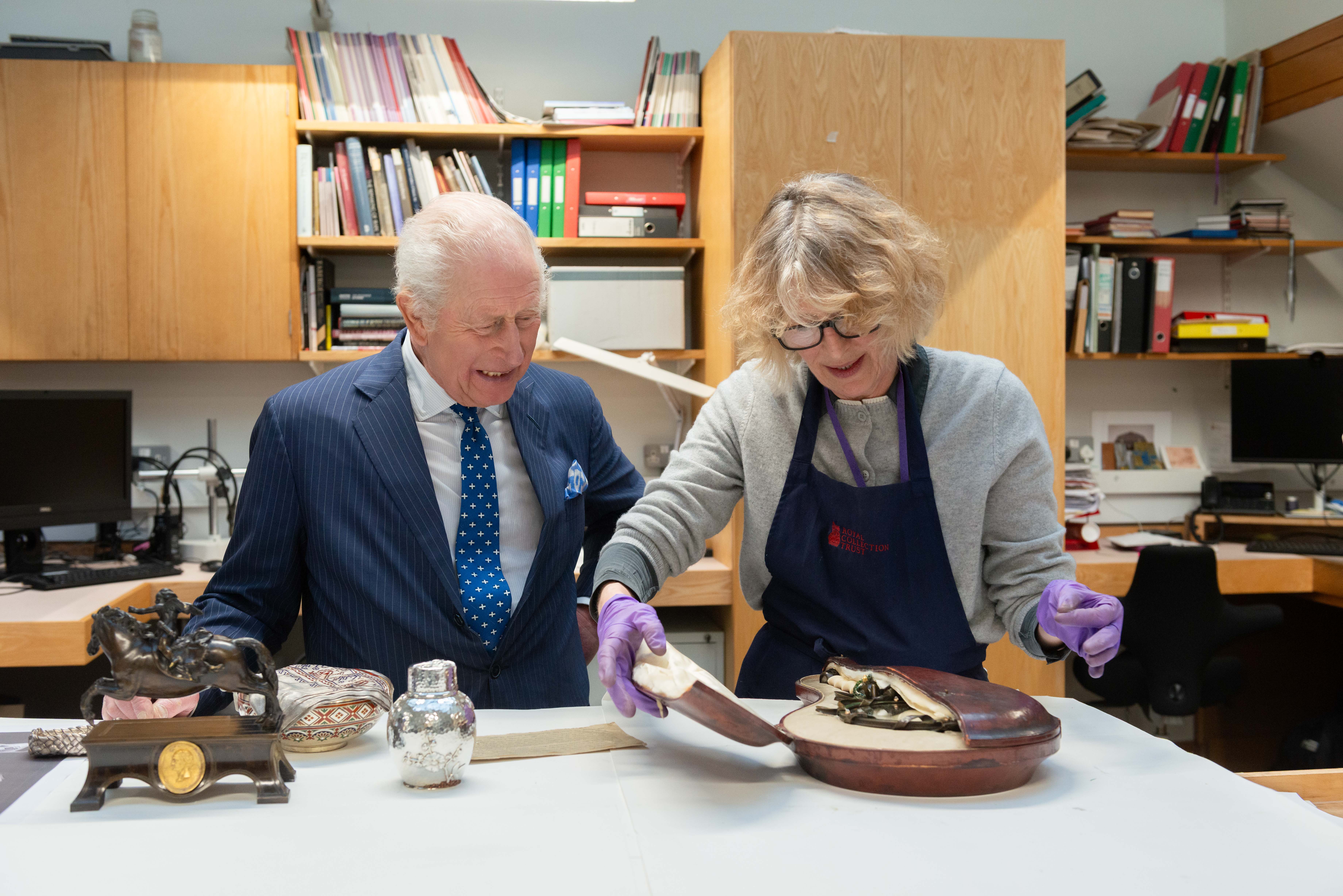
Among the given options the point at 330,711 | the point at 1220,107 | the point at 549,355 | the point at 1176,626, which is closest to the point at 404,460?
the point at 330,711

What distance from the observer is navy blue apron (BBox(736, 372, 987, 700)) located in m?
1.43

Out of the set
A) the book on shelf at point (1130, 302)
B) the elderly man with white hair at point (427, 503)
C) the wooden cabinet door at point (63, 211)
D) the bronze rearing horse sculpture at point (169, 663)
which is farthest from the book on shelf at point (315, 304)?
the book on shelf at point (1130, 302)

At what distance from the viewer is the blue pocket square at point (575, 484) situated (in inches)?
62.8

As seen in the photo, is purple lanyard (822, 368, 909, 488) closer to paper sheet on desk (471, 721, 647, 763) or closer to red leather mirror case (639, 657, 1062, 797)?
red leather mirror case (639, 657, 1062, 797)

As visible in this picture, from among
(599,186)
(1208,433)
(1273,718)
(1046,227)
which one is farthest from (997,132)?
Answer: (1273,718)

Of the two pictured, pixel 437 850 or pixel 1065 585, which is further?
pixel 1065 585

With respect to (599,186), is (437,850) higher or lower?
lower

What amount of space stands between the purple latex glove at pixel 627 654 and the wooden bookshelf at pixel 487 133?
2400mm

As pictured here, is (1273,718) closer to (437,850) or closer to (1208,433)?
(1208,433)

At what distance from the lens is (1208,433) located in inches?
153

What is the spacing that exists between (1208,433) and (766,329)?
126 inches

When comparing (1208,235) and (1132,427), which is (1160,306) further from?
(1132,427)

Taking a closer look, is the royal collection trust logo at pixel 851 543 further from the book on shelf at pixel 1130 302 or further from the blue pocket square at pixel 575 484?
the book on shelf at pixel 1130 302

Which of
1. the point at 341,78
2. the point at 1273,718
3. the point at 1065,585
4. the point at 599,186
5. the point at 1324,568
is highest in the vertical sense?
the point at 341,78
